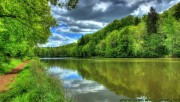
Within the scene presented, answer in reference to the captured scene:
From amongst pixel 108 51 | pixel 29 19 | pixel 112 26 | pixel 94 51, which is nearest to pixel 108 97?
pixel 29 19

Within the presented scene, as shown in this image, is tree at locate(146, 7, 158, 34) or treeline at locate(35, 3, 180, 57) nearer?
treeline at locate(35, 3, 180, 57)

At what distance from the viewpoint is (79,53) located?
16200 cm

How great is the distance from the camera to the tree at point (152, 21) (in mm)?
95750

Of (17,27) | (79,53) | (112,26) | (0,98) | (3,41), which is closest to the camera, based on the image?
(0,98)

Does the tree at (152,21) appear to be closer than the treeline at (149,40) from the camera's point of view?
No

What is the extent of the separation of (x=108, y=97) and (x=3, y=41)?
13.1 metres

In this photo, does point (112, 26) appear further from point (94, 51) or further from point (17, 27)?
point (17, 27)

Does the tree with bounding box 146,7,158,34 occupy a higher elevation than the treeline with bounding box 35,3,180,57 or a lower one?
higher

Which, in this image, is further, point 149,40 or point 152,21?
point 152,21

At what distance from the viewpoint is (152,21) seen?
97.1 metres

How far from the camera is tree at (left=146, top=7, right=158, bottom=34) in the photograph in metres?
95.8

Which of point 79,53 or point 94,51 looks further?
point 79,53

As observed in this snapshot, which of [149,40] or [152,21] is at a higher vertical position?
[152,21]

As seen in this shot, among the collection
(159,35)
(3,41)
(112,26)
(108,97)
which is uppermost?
(112,26)
